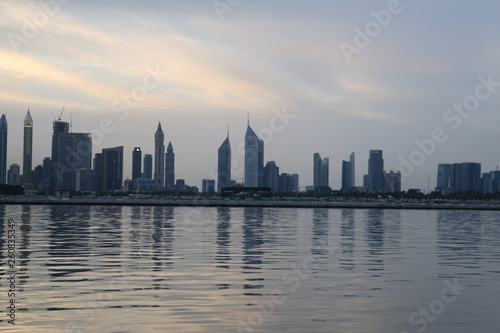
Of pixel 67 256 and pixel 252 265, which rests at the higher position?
pixel 252 265

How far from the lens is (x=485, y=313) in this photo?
2489 cm

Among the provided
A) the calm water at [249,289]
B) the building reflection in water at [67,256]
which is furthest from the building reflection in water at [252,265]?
the building reflection in water at [67,256]

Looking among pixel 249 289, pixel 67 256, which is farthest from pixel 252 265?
pixel 67 256

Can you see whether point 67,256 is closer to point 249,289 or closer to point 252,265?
point 252,265

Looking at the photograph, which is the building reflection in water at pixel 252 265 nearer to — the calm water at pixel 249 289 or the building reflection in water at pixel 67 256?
the calm water at pixel 249 289

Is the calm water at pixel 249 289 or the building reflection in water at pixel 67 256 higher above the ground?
the calm water at pixel 249 289

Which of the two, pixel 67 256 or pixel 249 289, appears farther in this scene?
pixel 67 256

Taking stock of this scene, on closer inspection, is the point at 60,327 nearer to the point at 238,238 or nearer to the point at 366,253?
the point at 366,253

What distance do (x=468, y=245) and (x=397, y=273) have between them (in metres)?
25.8

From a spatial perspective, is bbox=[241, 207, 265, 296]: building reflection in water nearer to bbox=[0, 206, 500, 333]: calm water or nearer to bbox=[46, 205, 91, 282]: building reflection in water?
bbox=[0, 206, 500, 333]: calm water

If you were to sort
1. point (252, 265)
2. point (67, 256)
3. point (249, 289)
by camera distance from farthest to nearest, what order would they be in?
point (67, 256)
point (252, 265)
point (249, 289)

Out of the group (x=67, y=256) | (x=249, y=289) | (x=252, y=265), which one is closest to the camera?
(x=249, y=289)

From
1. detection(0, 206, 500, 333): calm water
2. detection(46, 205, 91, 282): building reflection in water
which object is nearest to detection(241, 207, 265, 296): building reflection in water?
detection(0, 206, 500, 333): calm water

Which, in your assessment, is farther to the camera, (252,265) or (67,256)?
(67,256)
